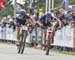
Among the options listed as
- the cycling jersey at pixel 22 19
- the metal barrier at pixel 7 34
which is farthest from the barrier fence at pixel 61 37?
the metal barrier at pixel 7 34

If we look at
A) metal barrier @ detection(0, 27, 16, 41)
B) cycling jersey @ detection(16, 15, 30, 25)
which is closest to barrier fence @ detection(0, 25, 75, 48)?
cycling jersey @ detection(16, 15, 30, 25)

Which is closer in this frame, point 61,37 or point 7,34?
point 61,37

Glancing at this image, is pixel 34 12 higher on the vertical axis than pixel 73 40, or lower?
higher

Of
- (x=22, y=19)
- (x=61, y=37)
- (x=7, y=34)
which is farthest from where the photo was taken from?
(x=7, y=34)

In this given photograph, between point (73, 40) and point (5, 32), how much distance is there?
355 inches

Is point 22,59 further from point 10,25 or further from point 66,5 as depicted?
point 10,25

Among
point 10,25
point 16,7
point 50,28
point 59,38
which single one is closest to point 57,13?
point 50,28

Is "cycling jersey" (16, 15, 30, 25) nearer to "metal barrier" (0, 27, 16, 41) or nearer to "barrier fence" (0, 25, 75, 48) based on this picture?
"barrier fence" (0, 25, 75, 48)

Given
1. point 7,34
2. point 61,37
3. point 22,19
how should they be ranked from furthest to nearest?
point 7,34 → point 61,37 → point 22,19

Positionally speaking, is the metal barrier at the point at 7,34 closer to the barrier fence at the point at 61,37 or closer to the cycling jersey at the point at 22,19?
the barrier fence at the point at 61,37

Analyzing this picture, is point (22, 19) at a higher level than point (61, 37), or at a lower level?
higher

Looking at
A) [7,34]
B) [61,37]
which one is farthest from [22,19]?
[7,34]

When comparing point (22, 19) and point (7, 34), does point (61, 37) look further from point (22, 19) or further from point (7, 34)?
point (7, 34)

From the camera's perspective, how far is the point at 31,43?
2089 cm
